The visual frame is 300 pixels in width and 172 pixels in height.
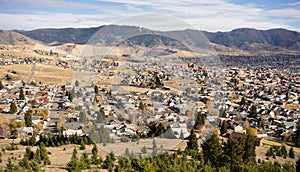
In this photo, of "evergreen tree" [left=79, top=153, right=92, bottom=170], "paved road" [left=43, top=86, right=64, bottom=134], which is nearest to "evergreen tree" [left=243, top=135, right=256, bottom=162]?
"evergreen tree" [left=79, top=153, right=92, bottom=170]

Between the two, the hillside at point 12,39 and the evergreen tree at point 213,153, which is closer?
the evergreen tree at point 213,153

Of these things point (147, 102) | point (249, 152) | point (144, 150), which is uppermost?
point (147, 102)

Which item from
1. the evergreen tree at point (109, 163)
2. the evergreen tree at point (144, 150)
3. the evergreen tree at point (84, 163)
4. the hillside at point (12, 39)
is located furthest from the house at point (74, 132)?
the hillside at point (12, 39)

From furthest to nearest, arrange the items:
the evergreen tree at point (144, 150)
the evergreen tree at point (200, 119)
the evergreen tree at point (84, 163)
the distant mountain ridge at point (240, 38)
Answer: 1. the distant mountain ridge at point (240, 38)
2. the evergreen tree at point (84, 163)
3. the evergreen tree at point (144, 150)
4. the evergreen tree at point (200, 119)

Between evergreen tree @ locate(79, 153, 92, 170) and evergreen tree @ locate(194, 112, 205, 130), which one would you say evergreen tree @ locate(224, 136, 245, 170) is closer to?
evergreen tree @ locate(194, 112, 205, 130)

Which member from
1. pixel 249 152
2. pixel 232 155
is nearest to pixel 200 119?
pixel 232 155

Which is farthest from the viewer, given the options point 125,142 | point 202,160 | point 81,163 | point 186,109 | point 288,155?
point 288,155

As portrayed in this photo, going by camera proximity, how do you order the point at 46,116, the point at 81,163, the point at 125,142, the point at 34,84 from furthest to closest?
the point at 34,84
the point at 46,116
the point at 81,163
the point at 125,142

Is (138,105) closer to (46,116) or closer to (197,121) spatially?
(197,121)

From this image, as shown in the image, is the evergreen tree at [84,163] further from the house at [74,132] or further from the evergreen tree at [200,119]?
the house at [74,132]

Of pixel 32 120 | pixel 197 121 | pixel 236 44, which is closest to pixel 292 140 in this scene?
pixel 197 121

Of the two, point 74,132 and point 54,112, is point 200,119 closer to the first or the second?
point 74,132
